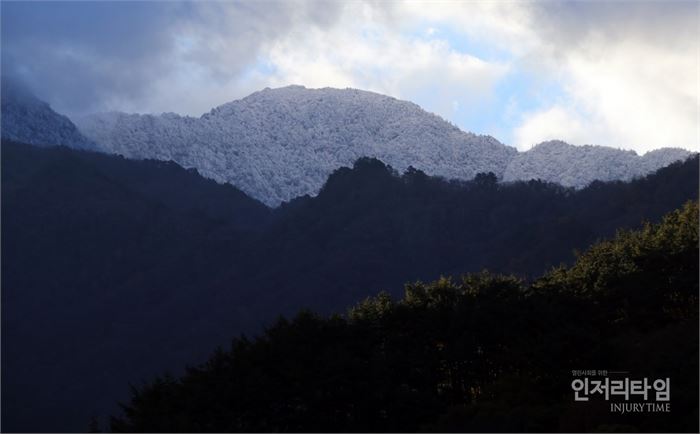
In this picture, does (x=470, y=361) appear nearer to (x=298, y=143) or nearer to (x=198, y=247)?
(x=198, y=247)

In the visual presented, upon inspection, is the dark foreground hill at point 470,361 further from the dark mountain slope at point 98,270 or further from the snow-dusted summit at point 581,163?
the snow-dusted summit at point 581,163

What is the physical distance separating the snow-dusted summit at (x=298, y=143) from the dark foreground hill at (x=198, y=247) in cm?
1574

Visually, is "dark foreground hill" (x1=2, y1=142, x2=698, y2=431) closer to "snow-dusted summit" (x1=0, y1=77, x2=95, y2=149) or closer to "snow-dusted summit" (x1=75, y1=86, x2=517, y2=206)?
"snow-dusted summit" (x1=0, y1=77, x2=95, y2=149)

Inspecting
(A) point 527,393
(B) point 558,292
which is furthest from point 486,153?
(A) point 527,393

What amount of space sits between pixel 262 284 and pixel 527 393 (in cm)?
9395

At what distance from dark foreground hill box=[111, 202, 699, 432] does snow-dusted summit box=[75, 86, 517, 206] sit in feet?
391

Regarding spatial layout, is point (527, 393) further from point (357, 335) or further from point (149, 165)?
point (149, 165)

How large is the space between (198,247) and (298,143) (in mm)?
43203

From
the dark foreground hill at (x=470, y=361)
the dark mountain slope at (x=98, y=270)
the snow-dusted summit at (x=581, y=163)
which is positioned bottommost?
the dark foreground hill at (x=470, y=361)

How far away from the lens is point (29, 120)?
16025 centimetres

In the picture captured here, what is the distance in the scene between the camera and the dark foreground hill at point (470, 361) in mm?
41531

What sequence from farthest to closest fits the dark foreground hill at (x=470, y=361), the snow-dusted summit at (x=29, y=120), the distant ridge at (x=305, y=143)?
1. the distant ridge at (x=305, y=143)
2. the snow-dusted summit at (x=29, y=120)
3. the dark foreground hill at (x=470, y=361)

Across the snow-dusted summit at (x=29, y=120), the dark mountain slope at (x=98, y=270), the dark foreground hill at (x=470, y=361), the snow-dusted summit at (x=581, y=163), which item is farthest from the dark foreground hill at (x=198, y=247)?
the dark foreground hill at (x=470, y=361)

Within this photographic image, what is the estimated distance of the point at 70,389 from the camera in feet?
374
